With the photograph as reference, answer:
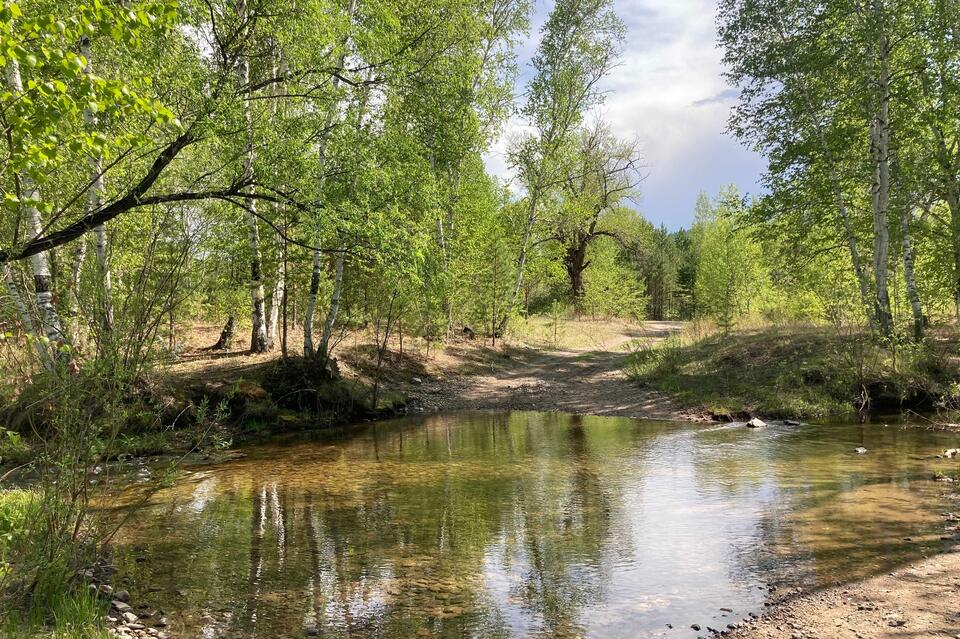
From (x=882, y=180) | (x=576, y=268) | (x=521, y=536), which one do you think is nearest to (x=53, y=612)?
(x=521, y=536)

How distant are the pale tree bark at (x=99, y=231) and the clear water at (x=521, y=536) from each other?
110 inches

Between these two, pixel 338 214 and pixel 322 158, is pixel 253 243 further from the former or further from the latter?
pixel 338 214

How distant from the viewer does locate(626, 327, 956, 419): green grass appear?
625 inches

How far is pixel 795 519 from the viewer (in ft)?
25.5

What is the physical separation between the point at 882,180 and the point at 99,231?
21090 millimetres

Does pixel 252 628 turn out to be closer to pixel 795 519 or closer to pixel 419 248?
pixel 795 519

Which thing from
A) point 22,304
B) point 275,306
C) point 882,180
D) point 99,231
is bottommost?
point 22,304

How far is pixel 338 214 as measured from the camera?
11078 millimetres

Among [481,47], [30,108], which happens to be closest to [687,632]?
[30,108]

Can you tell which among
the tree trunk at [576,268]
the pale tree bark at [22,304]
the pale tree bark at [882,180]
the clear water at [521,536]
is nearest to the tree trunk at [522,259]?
the pale tree bark at [882,180]

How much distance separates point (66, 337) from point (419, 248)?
707cm

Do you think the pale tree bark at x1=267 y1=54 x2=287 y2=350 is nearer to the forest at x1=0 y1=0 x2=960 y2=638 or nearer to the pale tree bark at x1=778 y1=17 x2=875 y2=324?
the forest at x1=0 y1=0 x2=960 y2=638

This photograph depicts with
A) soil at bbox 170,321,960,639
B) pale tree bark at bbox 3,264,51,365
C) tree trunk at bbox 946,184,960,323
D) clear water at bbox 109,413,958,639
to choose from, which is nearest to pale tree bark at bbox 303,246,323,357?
soil at bbox 170,321,960,639

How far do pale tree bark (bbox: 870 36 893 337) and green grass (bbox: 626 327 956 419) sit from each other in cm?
132
